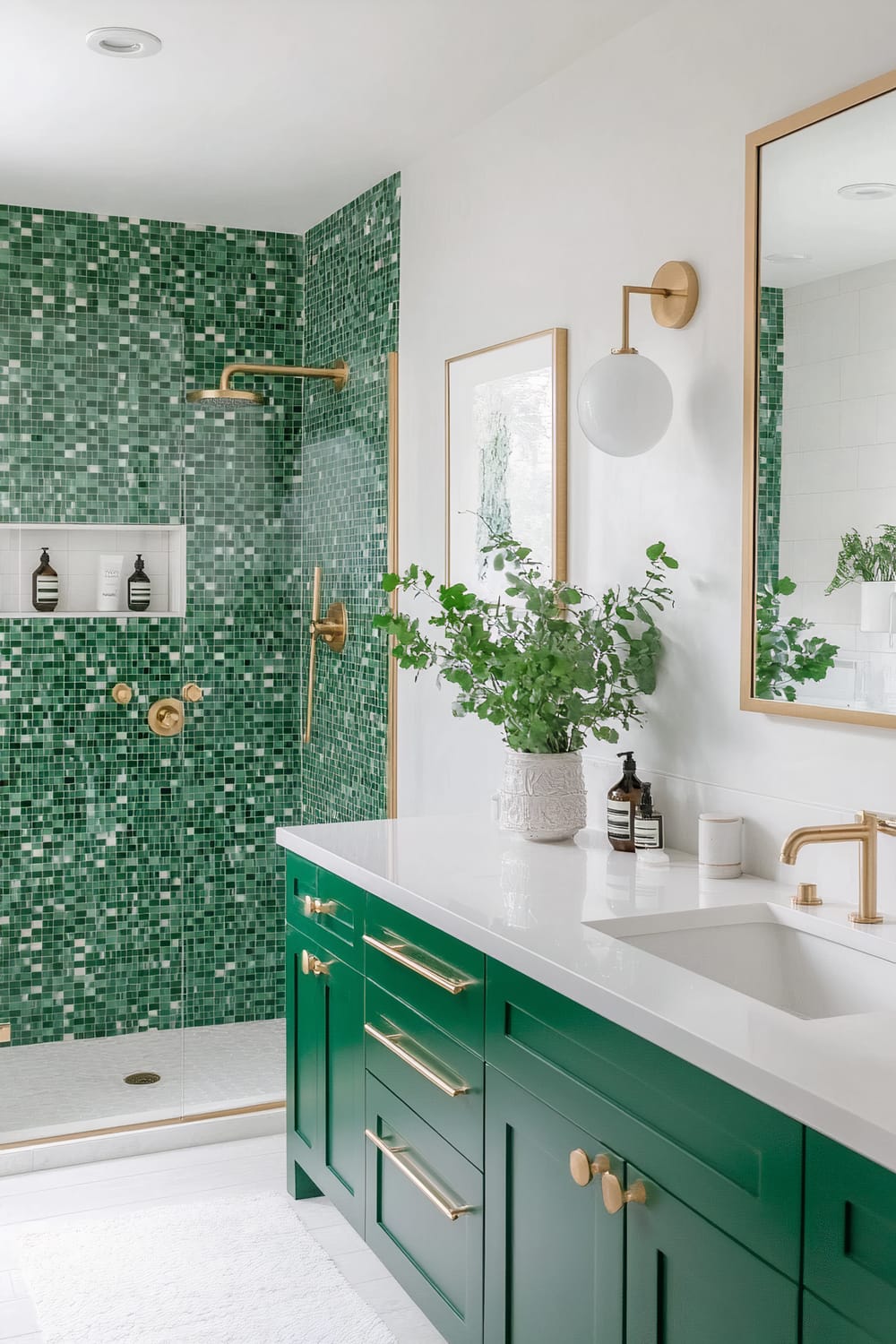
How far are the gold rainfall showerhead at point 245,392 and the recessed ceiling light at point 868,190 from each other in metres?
2.03

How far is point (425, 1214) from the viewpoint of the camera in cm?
227

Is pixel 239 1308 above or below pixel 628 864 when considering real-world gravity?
below

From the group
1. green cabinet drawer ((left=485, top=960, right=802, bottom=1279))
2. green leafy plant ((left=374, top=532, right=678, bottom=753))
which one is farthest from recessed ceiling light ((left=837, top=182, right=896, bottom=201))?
green cabinet drawer ((left=485, top=960, right=802, bottom=1279))

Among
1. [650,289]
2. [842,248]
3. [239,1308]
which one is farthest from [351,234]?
[239,1308]

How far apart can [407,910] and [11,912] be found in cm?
161

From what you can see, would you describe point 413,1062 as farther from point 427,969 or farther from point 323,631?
point 323,631

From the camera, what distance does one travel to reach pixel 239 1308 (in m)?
2.55

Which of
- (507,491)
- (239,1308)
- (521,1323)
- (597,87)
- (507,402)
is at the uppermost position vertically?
(597,87)

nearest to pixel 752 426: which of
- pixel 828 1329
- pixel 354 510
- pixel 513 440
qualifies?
pixel 513 440

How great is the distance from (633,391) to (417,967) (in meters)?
1.12

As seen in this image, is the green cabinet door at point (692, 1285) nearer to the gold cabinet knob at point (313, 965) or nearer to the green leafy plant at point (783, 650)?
the green leafy plant at point (783, 650)

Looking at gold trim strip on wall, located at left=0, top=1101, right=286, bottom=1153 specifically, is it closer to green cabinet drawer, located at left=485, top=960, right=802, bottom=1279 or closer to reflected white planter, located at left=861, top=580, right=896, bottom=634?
green cabinet drawer, located at left=485, top=960, right=802, bottom=1279

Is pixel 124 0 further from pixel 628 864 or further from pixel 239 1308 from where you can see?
pixel 239 1308

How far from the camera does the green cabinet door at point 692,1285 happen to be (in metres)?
1.37
